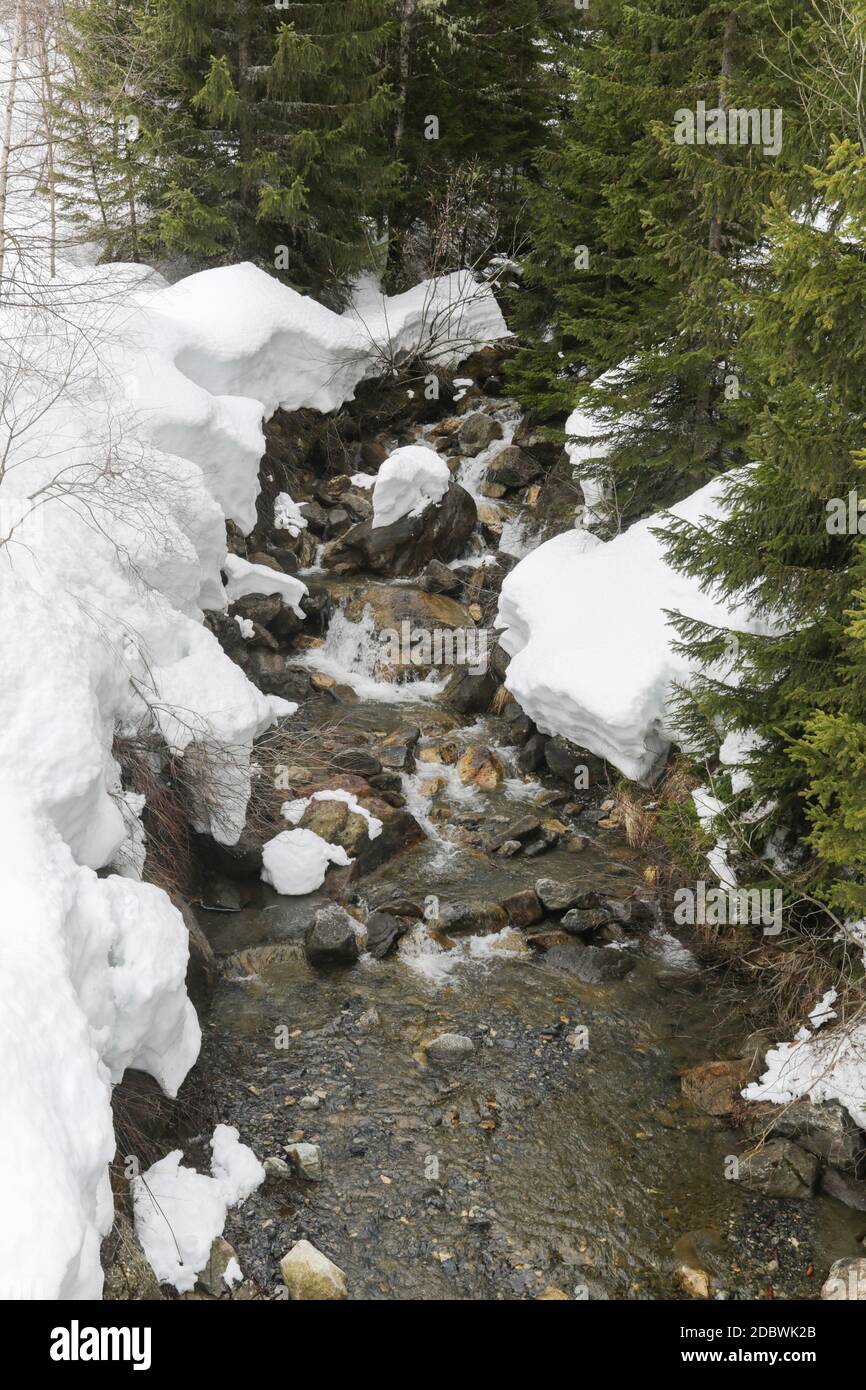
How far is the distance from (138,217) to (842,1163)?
59.3 ft

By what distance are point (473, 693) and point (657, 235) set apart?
650 cm

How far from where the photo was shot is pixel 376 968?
8914 mm

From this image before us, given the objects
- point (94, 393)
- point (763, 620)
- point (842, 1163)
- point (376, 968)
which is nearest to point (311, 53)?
point (94, 393)

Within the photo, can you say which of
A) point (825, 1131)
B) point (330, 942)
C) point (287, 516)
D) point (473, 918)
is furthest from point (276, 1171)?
point (287, 516)

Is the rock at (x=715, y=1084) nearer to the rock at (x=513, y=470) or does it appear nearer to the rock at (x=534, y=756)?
the rock at (x=534, y=756)

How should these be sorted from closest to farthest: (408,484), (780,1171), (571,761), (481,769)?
(780,1171) → (571,761) → (481,769) → (408,484)

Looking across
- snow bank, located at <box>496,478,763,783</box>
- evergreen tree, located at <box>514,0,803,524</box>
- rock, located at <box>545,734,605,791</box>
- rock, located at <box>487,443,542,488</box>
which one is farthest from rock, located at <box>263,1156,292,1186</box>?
rock, located at <box>487,443,542,488</box>

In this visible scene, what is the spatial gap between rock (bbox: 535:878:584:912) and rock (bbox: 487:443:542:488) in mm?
9430

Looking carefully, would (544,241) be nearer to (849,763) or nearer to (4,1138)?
(849,763)

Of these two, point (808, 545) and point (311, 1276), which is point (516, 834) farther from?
point (311, 1276)

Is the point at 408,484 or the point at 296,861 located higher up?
the point at 408,484

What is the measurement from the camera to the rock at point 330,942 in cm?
883

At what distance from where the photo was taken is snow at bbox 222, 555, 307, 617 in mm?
13320

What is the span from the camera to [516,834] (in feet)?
35.3
